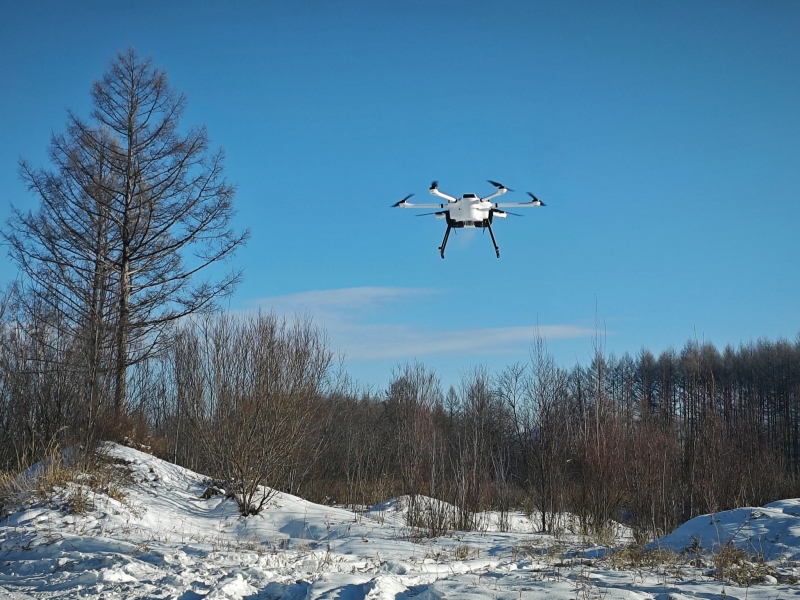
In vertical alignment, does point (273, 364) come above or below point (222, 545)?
above

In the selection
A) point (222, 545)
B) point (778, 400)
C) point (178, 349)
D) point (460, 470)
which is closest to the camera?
point (222, 545)

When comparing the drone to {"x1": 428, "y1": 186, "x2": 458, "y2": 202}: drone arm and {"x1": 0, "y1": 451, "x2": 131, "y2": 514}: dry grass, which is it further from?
{"x1": 0, "y1": 451, "x2": 131, "y2": 514}: dry grass

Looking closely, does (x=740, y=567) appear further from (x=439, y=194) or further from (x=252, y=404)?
(x=252, y=404)

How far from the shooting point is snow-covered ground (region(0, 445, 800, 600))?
6.55 metres

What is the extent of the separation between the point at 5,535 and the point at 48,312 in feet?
28.1

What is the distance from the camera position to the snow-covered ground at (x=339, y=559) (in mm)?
6551

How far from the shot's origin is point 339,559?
329 inches

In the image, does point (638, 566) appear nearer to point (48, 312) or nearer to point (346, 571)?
point (346, 571)

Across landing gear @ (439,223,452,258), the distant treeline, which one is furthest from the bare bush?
landing gear @ (439,223,452,258)

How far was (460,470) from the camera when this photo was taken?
14.8 meters

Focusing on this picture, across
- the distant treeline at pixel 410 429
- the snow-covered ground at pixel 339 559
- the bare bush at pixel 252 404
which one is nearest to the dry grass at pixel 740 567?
the snow-covered ground at pixel 339 559

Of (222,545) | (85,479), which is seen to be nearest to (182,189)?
(85,479)

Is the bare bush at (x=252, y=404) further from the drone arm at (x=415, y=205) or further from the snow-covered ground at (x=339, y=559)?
the drone arm at (x=415, y=205)

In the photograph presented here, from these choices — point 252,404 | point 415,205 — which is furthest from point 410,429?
point 415,205
